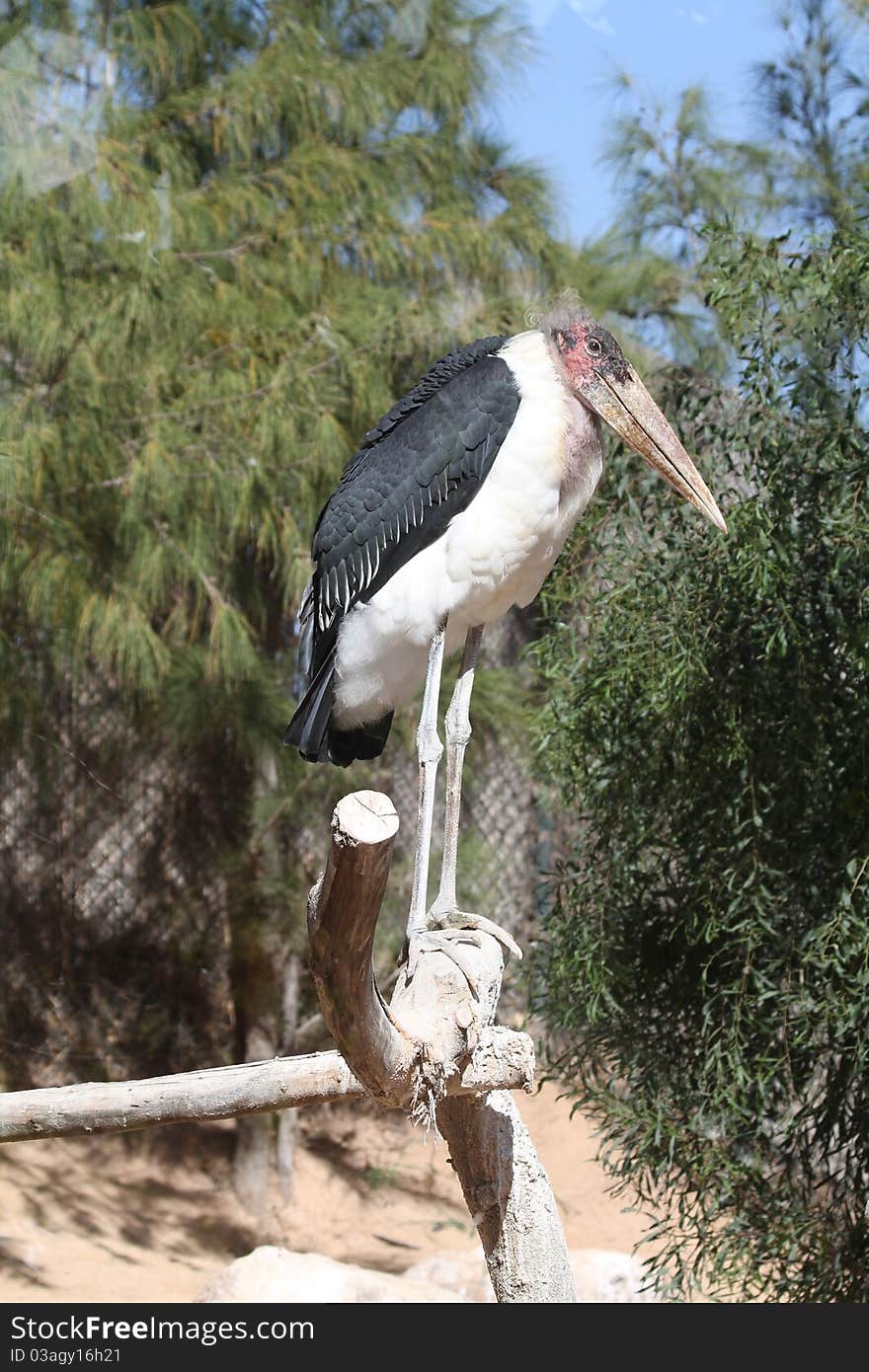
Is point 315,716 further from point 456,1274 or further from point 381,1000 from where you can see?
point 456,1274

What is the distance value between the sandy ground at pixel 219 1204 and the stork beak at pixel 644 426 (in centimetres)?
203

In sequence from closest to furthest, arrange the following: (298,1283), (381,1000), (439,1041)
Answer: (381,1000) → (439,1041) → (298,1283)

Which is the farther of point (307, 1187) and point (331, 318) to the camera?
point (307, 1187)

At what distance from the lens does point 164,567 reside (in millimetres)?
2777

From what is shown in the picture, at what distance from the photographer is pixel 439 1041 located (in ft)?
4.46

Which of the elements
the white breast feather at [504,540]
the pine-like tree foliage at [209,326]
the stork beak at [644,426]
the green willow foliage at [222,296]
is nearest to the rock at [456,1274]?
the pine-like tree foliage at [209,326]

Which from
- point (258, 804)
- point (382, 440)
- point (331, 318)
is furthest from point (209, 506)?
point (382, 440)

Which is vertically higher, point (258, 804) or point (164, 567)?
point (164, 567)

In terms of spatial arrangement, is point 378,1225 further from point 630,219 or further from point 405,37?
point 405,37

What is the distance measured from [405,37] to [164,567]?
64.1 inches

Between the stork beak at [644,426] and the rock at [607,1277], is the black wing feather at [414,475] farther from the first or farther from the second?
the rock at [607,1277]

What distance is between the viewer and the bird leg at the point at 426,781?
1569 mm

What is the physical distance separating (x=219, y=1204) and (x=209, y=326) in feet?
6.58

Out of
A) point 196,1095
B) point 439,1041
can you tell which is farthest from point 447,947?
point 196,1095
